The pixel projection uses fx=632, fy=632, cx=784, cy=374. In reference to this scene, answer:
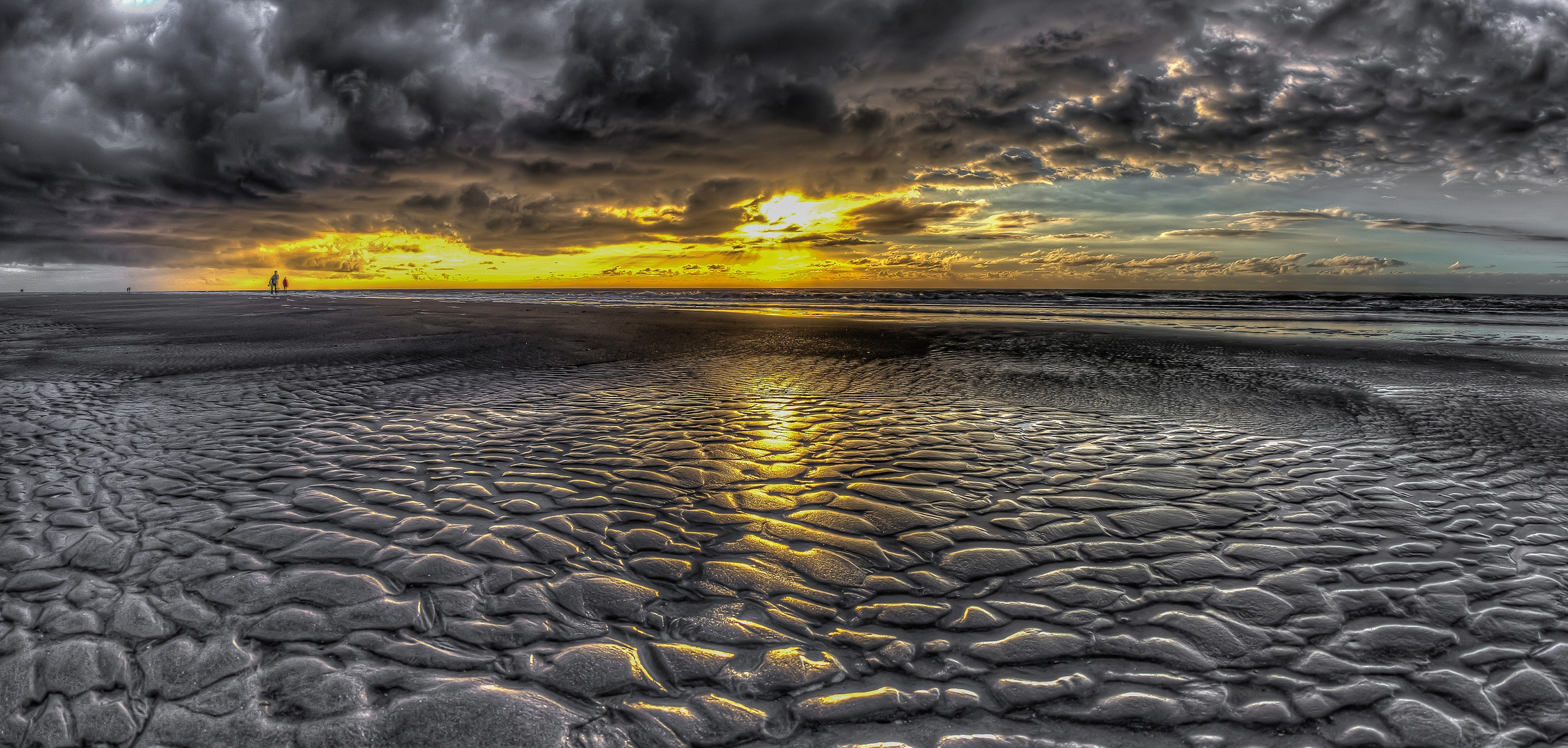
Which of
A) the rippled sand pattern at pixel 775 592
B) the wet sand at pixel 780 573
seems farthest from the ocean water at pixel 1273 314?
the rippled sand pattern at pixel 775 592

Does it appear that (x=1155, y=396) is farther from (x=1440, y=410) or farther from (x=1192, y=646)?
(x=1192, y=646)

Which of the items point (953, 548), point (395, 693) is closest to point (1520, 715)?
point (953, 548)

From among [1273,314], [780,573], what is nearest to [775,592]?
[780,573]

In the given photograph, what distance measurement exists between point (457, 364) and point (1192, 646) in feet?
49.1

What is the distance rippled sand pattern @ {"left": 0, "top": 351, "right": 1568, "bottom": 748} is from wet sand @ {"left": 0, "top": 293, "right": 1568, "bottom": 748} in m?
0.02

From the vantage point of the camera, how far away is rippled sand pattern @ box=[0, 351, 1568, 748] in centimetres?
291

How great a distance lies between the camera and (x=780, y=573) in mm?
4336

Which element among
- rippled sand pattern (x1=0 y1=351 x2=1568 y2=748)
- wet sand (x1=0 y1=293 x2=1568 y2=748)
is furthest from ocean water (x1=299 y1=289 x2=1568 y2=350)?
rippled sand pattern (x1=0 y1=351 x2=1568 y2=748)

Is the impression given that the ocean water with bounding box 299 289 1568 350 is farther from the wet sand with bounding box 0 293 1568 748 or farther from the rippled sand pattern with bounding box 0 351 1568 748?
the rippled sand pattern with bounding box 0 351 1568 748

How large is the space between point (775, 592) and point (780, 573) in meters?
0.28

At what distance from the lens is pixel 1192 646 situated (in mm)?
3463

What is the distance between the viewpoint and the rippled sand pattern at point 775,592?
9.56ft

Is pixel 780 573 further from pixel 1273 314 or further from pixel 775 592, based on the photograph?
pixel 1273 314

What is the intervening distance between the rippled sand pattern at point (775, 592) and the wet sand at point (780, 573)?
2cm
